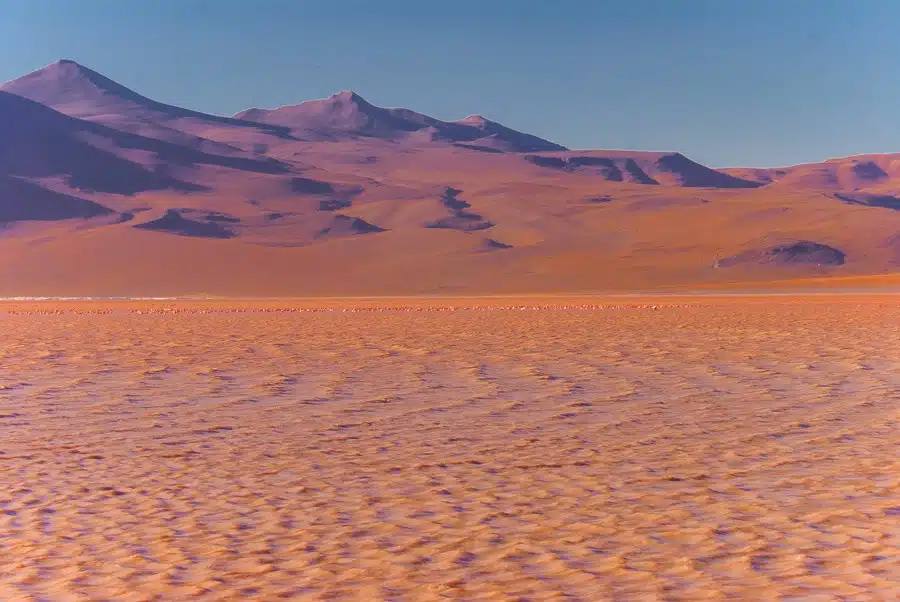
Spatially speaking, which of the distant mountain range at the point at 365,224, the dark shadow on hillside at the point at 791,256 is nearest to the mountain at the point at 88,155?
the distant mountain range at the point at 365,224

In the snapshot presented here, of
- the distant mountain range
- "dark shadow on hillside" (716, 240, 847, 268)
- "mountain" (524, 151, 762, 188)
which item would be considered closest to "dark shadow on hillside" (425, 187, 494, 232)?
the distant mountain range

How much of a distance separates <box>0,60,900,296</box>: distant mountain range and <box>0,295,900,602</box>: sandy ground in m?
41.7

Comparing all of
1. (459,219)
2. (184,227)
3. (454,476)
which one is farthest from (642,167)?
(454,476)

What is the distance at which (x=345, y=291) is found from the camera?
184 ft

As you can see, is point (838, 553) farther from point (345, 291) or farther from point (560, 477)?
point (345, 291)

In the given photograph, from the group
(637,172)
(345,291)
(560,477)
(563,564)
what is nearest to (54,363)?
(560,477)

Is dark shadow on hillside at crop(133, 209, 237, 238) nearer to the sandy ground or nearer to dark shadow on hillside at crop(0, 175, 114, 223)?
dark shadow on hillside at crop(0, 175, 114, 223)

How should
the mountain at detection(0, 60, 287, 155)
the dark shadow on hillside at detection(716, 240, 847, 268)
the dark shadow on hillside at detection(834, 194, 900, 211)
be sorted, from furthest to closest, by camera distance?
the mountain at detection(0, 60, 287, 155) → the dark shadow on hillside at detection(834, 194, 900, 211) → the dark shadow on hillside at detection(716, 240, 847, 268)

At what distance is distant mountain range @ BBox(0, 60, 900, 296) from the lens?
6134 centimetres

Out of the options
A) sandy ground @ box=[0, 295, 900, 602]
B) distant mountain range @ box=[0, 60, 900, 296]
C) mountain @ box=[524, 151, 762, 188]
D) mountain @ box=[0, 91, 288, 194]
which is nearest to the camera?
sandy ground @ box=[0, 295, 900, 602]

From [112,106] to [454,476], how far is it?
17157 cm

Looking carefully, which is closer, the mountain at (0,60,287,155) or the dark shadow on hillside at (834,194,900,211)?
the dark shadow on hillside at (834,194,900,211)

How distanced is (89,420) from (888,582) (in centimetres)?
638

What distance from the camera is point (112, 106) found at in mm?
169125
